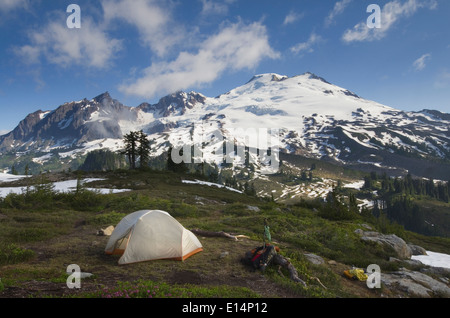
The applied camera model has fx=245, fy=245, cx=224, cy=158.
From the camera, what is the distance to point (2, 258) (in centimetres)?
1199

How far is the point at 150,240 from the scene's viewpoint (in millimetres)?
13797

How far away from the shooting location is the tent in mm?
13334

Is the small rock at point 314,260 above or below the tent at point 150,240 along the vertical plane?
below

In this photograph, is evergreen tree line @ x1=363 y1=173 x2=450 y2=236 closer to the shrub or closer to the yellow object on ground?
the yellow object on ground

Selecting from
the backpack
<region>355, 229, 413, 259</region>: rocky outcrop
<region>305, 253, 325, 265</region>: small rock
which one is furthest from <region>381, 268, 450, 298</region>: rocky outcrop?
<region>355, 229, 413, 259</region>: rocky outcrop

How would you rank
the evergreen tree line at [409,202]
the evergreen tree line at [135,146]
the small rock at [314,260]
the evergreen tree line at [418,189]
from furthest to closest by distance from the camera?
the evergreen tree line at [418,189]
the evergreen tree line at [409,202]
the evergreen tree line at [135,146]
the small rock at [314,260]

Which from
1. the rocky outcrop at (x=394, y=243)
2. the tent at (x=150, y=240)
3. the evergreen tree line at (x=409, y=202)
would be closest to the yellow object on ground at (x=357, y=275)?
the tent at (x=150, y=240)

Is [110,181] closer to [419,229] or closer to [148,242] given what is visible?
[148,242]

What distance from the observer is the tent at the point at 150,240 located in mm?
13334

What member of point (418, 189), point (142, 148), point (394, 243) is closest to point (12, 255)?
point (394, 243)

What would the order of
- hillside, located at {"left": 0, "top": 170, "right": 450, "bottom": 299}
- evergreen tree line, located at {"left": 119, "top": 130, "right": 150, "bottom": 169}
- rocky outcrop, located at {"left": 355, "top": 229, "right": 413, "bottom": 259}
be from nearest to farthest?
hillside, located at {"left": 0, "top": 170, "right": 450, "bottom": 299}
rocky outcrop, located at {"left": 355, "top": 229, "right": 413, "bottom": 259}
evergreen tree line, located at {"left": 119, "top": 130, "right": 150, "bottom": 169}

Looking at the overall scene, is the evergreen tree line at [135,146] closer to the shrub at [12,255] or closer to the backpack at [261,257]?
the shrub at [12,255]

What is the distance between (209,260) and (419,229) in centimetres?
14963
